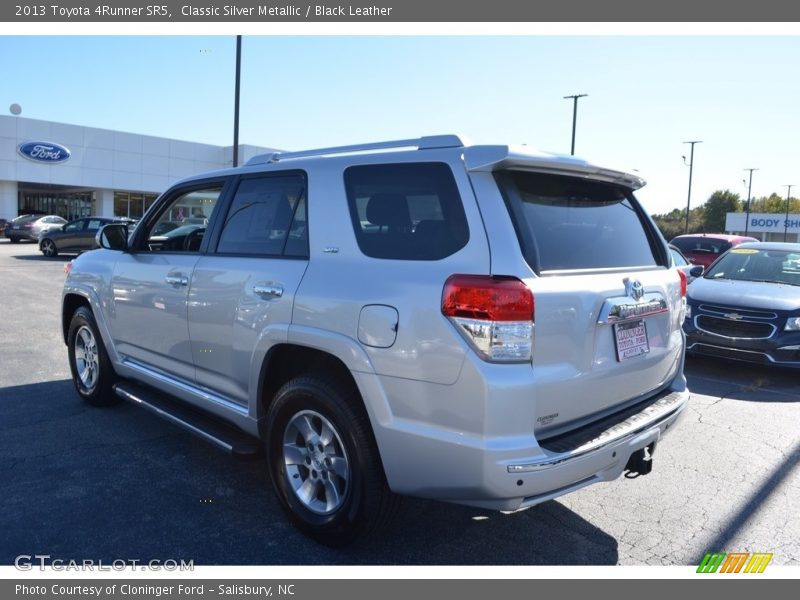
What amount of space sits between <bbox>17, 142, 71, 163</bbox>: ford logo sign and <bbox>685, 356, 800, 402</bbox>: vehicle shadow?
39095 mm

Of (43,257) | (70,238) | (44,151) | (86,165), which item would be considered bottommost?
(43,257)

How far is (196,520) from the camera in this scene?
11.4 feet

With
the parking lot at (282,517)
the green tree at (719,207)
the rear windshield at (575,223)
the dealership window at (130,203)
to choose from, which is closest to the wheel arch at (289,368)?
the parking lot at (282,517)

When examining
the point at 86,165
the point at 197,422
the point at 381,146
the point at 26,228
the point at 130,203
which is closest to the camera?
the point at 381,146

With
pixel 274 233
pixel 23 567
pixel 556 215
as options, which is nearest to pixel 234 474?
pixel 23 567

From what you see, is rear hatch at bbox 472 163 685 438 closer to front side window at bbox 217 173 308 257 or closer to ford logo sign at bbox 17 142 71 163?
front side window at bbox 217 173 308 257

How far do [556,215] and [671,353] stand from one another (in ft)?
3.99

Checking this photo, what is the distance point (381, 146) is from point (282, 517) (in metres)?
2.14

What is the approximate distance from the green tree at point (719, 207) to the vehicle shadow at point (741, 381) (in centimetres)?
8547

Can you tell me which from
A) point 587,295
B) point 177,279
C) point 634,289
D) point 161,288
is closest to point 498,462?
point 587,295

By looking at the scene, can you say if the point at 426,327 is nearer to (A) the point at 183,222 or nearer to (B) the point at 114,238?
(A) the point at 183,222

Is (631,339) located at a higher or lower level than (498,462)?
higher

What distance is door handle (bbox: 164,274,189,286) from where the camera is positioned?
4112 millimetres

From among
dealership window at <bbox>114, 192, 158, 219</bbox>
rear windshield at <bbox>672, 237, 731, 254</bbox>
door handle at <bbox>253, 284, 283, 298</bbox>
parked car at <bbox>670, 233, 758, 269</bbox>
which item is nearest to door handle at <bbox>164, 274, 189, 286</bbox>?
door handle at <bbox>253, 284, 283, 298</bbox>
